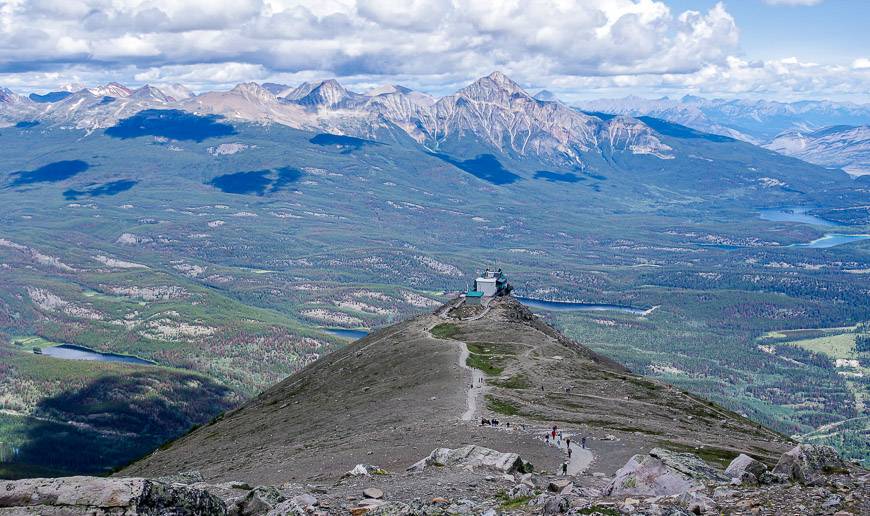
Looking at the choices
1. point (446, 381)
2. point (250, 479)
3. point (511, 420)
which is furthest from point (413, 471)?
point (446, 381)

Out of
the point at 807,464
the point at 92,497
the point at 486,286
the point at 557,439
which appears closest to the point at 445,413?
the point at 557,439

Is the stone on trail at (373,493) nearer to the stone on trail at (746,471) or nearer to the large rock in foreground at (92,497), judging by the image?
the large rock in foreground at (92,497)

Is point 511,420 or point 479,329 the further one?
point 479,329

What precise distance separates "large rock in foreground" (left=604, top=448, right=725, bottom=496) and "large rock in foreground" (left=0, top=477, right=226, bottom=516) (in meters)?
19.8

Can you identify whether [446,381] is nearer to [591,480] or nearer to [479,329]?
[479,329]

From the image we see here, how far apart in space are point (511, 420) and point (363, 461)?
21.4 meters

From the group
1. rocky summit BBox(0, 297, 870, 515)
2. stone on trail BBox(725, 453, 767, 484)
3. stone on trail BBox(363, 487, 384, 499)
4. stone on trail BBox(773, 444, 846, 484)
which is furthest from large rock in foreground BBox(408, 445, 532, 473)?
stone on trail BBox(773, 444, 846, 484)

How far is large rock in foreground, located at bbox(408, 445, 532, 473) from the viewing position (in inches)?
1876

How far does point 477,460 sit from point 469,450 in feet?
6.90

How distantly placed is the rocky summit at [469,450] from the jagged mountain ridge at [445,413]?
365mm

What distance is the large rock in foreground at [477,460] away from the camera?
47656 mm

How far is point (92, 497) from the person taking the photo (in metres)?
26.8

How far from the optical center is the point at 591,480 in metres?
46.3

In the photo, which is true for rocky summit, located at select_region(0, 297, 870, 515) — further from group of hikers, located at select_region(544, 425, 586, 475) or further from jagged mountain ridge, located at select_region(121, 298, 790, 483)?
jagged mountain ridge, located at select_region(121, 298, 790, 483)
